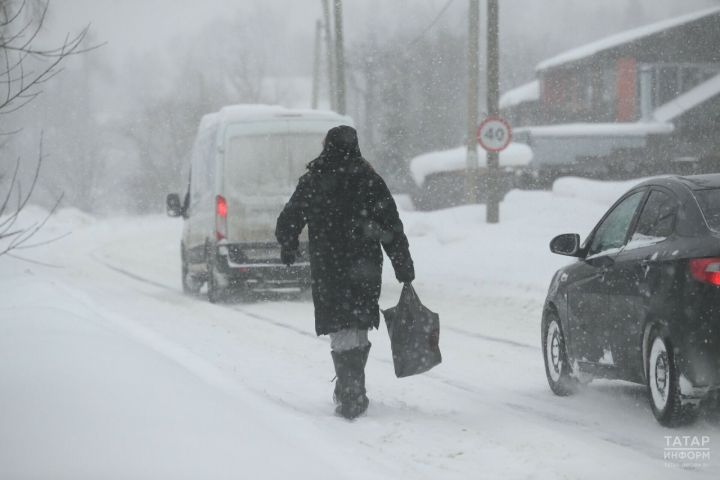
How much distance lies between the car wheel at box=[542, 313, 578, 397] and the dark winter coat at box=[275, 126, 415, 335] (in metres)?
1.56

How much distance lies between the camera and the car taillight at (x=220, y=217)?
14664mm

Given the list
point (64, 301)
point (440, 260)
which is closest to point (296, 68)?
point (440, 260)

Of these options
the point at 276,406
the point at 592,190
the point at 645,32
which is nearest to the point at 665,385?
the point at 276,406

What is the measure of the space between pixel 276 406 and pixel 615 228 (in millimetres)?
2497

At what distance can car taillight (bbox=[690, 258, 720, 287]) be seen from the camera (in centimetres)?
580

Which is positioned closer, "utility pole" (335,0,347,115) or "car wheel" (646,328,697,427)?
"car wheel" (646,328,697,427)

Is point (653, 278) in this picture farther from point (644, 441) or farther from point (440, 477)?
point (440, 477)

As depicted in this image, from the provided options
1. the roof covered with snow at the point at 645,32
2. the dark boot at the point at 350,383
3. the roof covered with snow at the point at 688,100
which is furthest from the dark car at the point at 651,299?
the roof covered with snow at the point at 645,32

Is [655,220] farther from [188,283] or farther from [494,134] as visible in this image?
[494,134]

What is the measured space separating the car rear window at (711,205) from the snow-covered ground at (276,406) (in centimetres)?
114

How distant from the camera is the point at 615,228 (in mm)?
7309

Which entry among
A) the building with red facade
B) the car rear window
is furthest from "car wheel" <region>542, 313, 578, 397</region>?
the building with red facade

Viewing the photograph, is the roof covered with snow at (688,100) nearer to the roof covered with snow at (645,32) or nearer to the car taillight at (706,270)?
the roof covered with snow at (645,32)

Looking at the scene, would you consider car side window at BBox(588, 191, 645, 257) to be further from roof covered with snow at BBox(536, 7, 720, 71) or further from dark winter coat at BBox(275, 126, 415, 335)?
roof covered with snow at BBox(536, 7, 720, 71)
